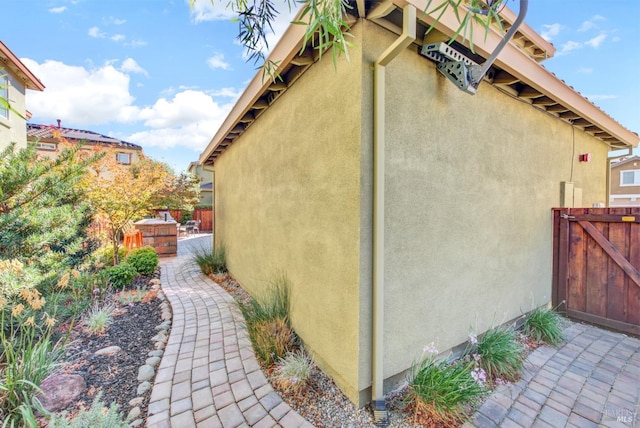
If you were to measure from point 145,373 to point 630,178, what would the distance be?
3473 centimetres

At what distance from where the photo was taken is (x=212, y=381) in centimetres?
262

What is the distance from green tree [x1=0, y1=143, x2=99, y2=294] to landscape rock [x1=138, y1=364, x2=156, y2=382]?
5.98 feet

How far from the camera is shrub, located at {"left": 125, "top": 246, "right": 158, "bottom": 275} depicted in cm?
612

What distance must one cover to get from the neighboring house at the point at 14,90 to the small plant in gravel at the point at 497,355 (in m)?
12.9

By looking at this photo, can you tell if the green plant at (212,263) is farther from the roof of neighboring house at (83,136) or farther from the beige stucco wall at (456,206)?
the roof of neighboring house at (83,136)

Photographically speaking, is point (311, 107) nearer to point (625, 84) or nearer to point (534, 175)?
point (534, 175)

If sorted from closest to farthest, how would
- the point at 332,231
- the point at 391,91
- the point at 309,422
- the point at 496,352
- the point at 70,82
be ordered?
the point at 309,422
the point at 391,91
the point at 332,231
the point at 496,352
the point at 70,82

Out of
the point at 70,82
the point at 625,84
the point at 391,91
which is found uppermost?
the point at 70,82

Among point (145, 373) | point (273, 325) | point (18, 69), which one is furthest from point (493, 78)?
point (18, 69)

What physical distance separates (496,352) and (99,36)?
A: 9537mm

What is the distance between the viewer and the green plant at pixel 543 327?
3498 mm

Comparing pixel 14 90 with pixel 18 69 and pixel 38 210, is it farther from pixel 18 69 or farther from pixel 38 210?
pixel 38 210

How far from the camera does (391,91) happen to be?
2342 mm

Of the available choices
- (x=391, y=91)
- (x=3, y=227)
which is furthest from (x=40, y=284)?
(x=391, y=91)
